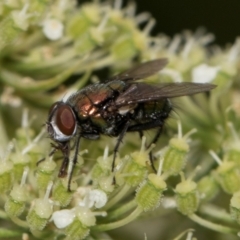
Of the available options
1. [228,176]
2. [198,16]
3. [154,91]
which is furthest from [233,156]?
[198,16]

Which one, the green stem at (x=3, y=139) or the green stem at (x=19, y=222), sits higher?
the green stem at (x=3, y=139)

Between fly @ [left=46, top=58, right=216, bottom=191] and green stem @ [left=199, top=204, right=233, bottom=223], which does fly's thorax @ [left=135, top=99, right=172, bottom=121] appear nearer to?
fly @ [left=46, top=58, right=216, bottom=191]

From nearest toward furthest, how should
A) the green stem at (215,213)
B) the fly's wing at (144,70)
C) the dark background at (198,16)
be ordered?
the green stem at (215,213) → the fly's wing at (144,70) → the dark background at (198,16)

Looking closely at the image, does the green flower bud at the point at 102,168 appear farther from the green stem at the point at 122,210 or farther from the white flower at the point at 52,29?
the white flower at the point at 52,29

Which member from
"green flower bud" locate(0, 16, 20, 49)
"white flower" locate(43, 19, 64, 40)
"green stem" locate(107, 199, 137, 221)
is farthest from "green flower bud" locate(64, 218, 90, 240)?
"white flower" locate(43, 19, 64, 40)

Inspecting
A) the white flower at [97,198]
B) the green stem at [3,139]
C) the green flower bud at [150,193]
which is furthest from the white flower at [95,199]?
the green stem at [3,139]

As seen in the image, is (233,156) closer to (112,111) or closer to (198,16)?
(112,111)
